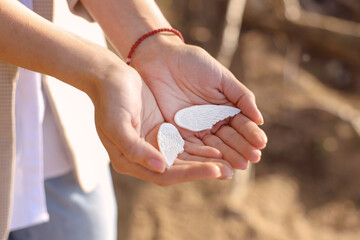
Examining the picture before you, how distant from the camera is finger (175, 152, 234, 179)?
97 cm

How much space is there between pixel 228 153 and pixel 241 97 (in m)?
0.19

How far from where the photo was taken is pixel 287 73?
11.9ft

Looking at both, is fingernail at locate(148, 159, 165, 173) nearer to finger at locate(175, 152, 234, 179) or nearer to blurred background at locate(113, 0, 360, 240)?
finger at locate(175, 152, 234, 179)

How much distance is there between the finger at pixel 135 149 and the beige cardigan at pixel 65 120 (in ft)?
0.92

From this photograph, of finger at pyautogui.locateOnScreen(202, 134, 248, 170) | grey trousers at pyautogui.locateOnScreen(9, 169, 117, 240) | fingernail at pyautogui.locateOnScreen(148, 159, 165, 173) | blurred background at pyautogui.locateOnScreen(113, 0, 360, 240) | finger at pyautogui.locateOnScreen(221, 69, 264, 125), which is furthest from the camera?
blurred background at pyautogui.locateOnScreen(113, 0, 360, 240)

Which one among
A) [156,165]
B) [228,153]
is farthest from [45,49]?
[228,153]

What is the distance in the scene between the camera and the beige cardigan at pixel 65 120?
1.06 m

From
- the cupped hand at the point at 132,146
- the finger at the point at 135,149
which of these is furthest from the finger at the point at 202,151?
the finger at the point at 135,149

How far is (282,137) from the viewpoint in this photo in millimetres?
3246

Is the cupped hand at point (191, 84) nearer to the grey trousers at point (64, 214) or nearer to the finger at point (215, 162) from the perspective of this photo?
the finger at point (215, 162)

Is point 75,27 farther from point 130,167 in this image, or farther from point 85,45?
point 130,167

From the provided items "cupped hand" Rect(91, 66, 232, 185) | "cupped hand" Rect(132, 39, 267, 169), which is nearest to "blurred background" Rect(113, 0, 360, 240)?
"cupped hand" Rect(132, 39, 267, 169)

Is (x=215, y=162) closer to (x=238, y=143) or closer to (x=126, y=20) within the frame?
(x=238, y=143)

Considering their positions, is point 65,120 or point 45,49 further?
point 65,120
